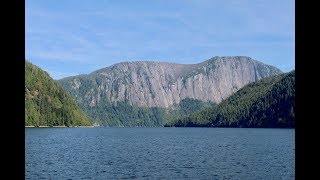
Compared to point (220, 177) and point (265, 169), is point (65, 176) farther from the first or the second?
point (265, 169)
